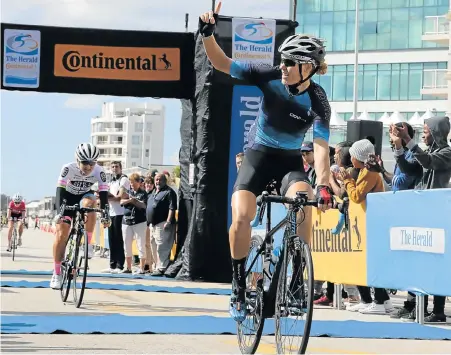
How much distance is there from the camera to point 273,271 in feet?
26.0

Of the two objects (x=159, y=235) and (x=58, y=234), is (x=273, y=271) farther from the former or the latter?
(x=159, y=235)

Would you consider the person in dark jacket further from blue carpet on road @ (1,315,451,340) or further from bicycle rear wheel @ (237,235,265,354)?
bicycle rear wheel @ (237,235,265,354)

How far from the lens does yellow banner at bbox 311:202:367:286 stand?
531 inches

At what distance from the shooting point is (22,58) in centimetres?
1912

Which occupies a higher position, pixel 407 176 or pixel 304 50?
pixel 304 50

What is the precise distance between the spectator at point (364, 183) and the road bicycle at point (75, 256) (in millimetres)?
2986

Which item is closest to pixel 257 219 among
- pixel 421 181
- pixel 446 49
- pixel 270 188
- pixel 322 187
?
pixel 270 188

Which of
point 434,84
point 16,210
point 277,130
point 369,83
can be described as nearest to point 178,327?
point 277,130

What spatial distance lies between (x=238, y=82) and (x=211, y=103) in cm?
59

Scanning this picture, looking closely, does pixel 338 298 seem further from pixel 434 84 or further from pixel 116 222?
pixel 434 84

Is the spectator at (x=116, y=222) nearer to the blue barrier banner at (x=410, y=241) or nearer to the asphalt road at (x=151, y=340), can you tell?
the asphalt road at (x=151, y=340)

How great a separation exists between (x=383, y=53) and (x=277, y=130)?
276 ft

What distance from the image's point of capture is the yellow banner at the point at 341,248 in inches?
531

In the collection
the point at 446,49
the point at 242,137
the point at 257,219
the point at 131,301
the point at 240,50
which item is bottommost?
the point at 131,301
